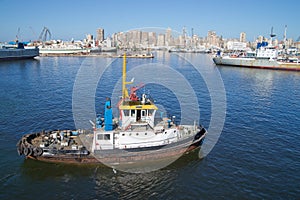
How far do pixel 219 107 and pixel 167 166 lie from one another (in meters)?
20.5

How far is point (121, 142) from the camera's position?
19469 millimetres

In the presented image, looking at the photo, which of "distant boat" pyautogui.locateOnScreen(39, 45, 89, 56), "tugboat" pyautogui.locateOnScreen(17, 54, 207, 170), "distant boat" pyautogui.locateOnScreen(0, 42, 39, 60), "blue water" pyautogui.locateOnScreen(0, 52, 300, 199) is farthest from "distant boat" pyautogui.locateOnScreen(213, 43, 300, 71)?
"distant boat" pyautogui.locateOnScreen(39, 45, 89, 56)

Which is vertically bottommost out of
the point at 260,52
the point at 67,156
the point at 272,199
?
the point at 272,199

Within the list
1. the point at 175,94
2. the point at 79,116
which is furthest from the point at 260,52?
the point at 79,116

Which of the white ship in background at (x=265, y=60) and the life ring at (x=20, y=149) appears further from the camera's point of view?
the white ship in background at (x=265, y=60)

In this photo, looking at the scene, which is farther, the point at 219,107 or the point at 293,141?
the point at 219,107

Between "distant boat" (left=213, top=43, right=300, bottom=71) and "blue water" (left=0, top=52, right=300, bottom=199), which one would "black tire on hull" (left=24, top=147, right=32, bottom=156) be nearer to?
"blue water" (left=0, top=52, right=300, bottom=199)

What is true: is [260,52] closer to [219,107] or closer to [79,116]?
[219,107]

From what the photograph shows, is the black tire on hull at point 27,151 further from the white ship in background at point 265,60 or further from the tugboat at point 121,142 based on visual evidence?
the white ship in background at point 265,60

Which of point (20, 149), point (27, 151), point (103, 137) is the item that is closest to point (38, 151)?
point (27, 151)

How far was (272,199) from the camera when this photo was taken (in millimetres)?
16562

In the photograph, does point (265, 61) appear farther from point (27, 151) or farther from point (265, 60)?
point (27, 151)

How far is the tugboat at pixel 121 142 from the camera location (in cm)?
1914

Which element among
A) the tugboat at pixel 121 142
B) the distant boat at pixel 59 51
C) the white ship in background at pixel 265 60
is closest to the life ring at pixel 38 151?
the tugboat at pixel 121 142
